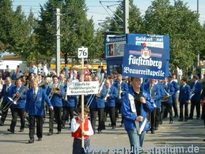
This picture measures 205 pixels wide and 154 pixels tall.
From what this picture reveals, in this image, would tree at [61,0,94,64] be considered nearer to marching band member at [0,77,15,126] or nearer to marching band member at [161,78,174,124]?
marching band member at [161,78,174,124]

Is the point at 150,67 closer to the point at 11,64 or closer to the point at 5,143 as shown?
the point at 5,143

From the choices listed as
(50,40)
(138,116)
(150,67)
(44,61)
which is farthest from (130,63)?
(44,61)

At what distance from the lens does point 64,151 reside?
1229cm

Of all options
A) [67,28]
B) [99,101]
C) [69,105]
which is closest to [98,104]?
[99,101]

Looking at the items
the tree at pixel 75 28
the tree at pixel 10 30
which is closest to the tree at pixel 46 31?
the tree at pixel 75 28

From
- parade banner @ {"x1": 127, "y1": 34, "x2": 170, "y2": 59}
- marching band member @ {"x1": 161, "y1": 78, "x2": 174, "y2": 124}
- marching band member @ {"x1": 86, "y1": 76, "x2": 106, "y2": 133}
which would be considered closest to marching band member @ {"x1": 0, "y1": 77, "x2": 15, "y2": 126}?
marching band member @ {"x1": 86, "y1": 76, "x2": 106, "y2": 133}

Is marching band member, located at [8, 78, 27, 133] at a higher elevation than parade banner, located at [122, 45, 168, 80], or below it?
below

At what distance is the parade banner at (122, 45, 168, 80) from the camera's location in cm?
941

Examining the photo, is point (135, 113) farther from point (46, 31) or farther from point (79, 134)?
point (46, 31)

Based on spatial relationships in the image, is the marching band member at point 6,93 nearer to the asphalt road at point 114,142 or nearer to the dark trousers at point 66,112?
the asphalt road at point 114,142

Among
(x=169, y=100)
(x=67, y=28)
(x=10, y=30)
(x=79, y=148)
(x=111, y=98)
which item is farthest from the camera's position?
(x=10, y=30)

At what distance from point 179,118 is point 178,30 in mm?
12655

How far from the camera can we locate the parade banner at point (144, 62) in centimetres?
941

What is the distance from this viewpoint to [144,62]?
9461mm
